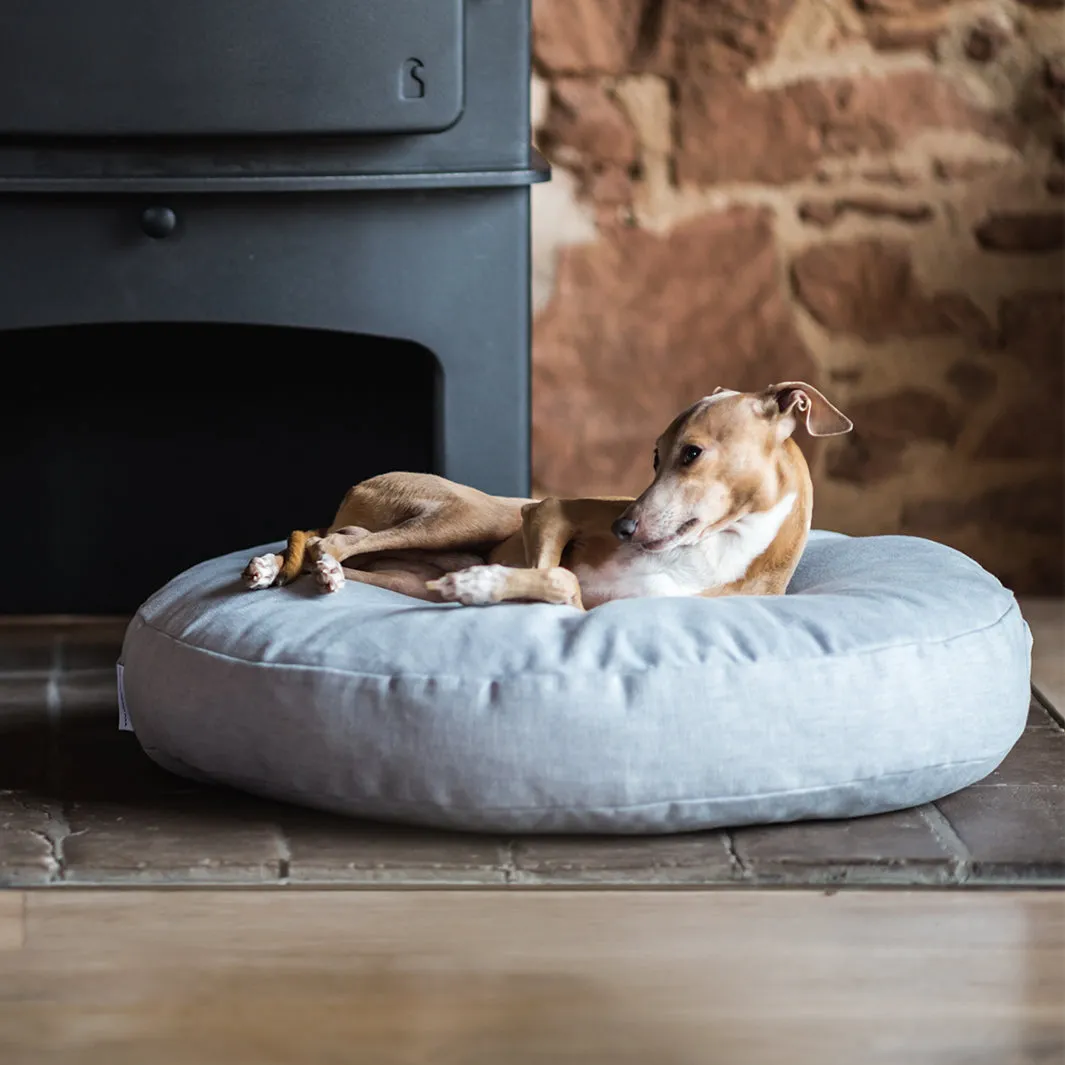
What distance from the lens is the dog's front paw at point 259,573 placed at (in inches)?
72.4

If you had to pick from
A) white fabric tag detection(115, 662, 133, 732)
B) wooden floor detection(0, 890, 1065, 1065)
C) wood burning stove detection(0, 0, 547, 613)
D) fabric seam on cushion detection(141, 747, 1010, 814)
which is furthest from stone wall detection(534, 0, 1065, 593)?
wooden floor detection(0, 890, 1065, 1065)

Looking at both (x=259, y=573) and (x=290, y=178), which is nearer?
(x=259, y=573)

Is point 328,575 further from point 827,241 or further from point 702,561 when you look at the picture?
point 827,241

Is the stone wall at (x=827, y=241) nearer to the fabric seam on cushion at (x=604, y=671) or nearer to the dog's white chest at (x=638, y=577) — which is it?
the dog's white chest at (x=638, y=577)

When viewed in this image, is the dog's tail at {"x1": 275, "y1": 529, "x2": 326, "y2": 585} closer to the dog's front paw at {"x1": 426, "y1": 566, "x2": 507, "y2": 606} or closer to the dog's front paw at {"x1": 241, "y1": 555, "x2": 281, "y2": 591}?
the dog's front paw at {"x1": 241, "y1": 555, "x2": 281, "y2": 591}

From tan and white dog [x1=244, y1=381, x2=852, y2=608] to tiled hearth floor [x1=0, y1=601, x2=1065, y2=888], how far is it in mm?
266

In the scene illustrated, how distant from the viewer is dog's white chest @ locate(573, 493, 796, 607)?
183 centimetres

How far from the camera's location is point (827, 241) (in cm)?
273

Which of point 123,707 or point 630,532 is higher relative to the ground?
point 630,532

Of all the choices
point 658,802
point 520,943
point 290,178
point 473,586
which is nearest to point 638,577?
point 473,586

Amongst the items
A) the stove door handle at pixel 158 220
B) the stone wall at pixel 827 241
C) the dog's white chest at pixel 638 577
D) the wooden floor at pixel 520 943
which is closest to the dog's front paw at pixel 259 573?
the wooden floor at pixel 520 943

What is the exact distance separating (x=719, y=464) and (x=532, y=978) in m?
0.63

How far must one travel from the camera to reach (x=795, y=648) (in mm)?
1627

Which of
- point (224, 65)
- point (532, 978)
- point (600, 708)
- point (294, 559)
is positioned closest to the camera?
point (532, 978)
